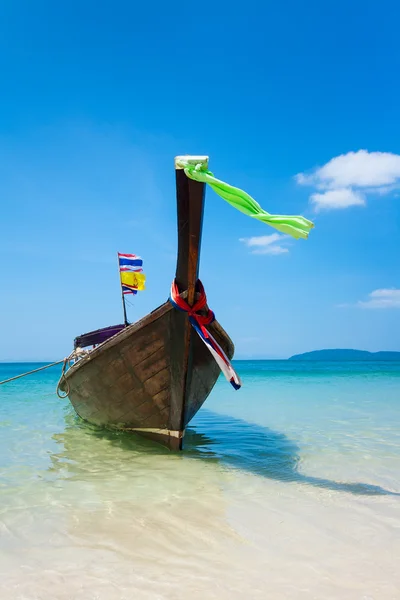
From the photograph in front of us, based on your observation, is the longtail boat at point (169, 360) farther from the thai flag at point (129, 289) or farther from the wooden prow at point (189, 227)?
the thai flag at point (129, 289)

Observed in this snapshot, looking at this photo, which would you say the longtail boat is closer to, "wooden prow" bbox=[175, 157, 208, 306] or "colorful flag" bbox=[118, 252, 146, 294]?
"wooden prow" bbox=[175, 157, 208, 306]

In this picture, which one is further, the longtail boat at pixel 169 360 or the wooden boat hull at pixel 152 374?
the wooden boat hull at pixel 152 374

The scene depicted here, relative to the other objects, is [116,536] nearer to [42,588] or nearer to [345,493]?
[42,588]

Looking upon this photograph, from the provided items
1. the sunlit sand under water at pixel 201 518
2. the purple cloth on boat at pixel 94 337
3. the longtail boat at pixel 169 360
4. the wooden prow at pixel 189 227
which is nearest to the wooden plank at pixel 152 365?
the longtail boat at pixel 169 360

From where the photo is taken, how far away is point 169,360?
5.86m

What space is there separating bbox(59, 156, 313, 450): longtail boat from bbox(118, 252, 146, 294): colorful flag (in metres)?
3.74

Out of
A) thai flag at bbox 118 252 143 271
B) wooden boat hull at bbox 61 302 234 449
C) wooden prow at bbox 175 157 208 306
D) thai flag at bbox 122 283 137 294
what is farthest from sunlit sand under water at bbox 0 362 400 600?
thai flag at bbox 118 252 143 271

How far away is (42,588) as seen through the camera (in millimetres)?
2666

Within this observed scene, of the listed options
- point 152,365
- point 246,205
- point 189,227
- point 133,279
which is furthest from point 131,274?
point 246,205

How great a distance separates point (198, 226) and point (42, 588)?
3545 millimetres

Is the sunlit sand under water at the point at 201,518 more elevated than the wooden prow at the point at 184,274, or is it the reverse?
the wooden prow at the point at 184,274

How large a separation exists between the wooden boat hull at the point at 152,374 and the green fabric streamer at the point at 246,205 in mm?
1795

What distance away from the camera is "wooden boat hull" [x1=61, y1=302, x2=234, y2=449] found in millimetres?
5703

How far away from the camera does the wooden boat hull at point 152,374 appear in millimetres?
5703
